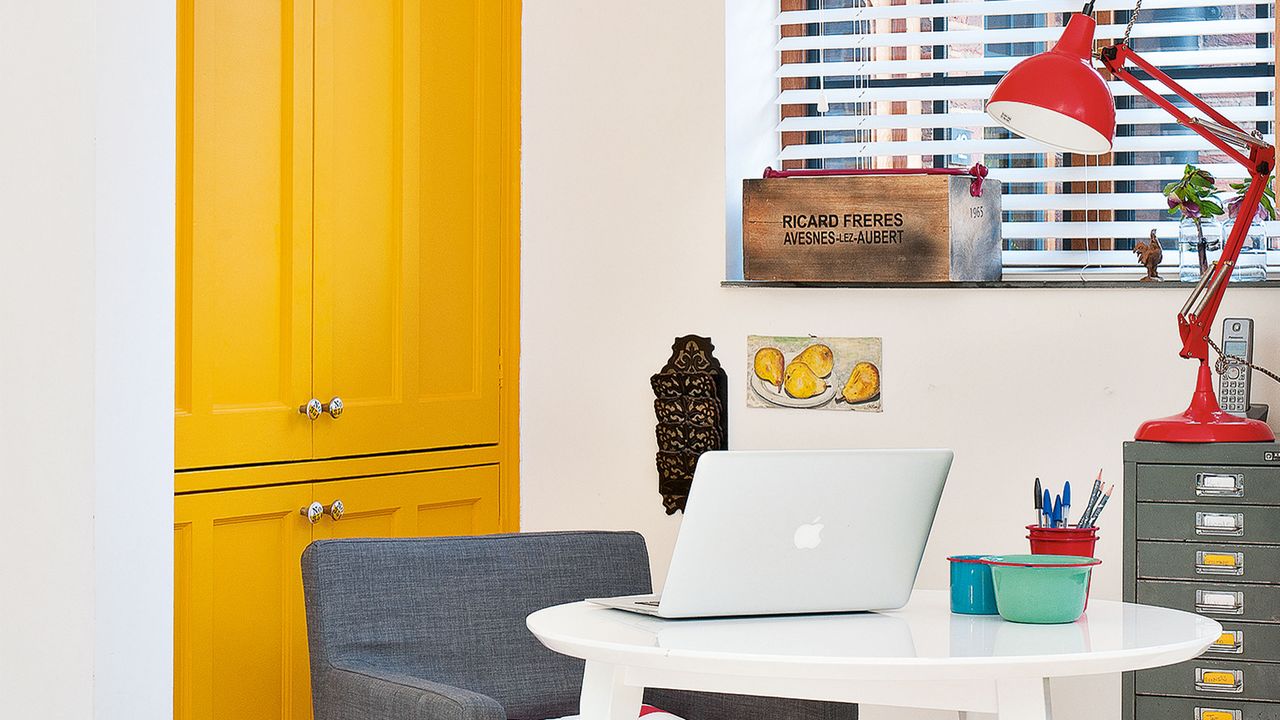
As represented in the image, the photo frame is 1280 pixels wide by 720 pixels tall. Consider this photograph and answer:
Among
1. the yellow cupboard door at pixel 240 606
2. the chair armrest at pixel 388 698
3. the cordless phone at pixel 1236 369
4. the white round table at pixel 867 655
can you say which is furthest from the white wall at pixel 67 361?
the cordless phone at pixel 1236 369

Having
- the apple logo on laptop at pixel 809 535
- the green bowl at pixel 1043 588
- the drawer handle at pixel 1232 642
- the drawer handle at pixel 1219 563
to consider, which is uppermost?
the apple logo on laptop at pixel 809 535

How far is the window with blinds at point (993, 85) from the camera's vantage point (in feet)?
9.70

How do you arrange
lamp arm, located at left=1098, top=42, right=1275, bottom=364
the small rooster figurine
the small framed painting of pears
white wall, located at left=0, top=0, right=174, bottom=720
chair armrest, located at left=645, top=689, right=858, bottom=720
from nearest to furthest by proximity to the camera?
white wall, located at left=0, top=0, right=174, bottom=720, chair armrest, located at left=645, top=689, right=858, bottom=720, lamp arm, located at left=1098, top=42, right=1275, bottom=364, the small rooster figurine, the small framed painting of pears

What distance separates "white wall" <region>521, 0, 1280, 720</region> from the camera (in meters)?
2.77

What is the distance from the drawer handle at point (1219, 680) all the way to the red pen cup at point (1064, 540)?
0.51 metres

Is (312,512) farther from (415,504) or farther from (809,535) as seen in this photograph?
(809,535)

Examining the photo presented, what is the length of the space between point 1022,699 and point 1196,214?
1.44 metres

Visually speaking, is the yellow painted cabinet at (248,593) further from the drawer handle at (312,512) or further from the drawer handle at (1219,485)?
the drawer handle at (1219,485)

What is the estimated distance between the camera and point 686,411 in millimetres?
3020

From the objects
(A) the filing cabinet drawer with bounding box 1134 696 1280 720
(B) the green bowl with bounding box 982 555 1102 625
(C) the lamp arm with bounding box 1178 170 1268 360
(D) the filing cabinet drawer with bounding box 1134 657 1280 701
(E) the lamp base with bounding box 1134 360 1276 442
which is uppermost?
(C) the lamp arm with bounding box 1178 170 1268 360

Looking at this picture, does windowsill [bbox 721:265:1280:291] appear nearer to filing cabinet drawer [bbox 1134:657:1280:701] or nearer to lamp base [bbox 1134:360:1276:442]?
lamp base [bbox 1134:360:1276:442]

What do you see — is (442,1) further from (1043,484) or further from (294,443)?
(1043,484)

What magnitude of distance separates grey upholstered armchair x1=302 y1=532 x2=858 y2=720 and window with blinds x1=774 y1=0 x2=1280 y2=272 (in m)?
1.16

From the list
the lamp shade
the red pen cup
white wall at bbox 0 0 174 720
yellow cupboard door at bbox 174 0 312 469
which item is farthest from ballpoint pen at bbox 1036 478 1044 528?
yellow cupboard door at bbox 174 0 312 469
